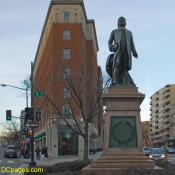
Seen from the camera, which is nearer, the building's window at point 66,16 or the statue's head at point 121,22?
the statue's head at point 121,22

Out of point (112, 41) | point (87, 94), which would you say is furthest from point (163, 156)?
point (87, 94)

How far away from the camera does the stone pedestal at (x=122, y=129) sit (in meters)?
18.8

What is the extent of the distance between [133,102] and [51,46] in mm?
71882

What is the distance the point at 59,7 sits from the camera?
9025 cm

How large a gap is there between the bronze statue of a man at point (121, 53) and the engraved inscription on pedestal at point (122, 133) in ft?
5.36

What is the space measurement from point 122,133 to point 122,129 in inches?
5.7

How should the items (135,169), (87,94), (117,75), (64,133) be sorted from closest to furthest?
(135,169) < (117,75) < (87,94) < (64,133)

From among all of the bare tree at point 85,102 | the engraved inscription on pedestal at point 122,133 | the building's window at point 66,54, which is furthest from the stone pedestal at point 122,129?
the building's window at point 66,54

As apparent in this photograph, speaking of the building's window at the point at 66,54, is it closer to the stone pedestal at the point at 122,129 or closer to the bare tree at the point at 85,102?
the bare tree at the point at 85,102

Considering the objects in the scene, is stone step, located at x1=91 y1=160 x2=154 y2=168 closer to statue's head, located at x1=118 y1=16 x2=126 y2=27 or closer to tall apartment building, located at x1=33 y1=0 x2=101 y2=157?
statue's head, located at x1=118 y1=16 x2=126 y2=27

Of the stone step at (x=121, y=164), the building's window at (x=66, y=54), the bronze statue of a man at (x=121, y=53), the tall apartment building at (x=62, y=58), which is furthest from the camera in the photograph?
the building's window at (x=66, y=54)

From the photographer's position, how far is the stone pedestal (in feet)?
61.5

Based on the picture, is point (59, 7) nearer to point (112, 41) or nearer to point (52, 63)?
point (52, 63)

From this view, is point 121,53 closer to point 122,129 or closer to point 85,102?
point 122,129
